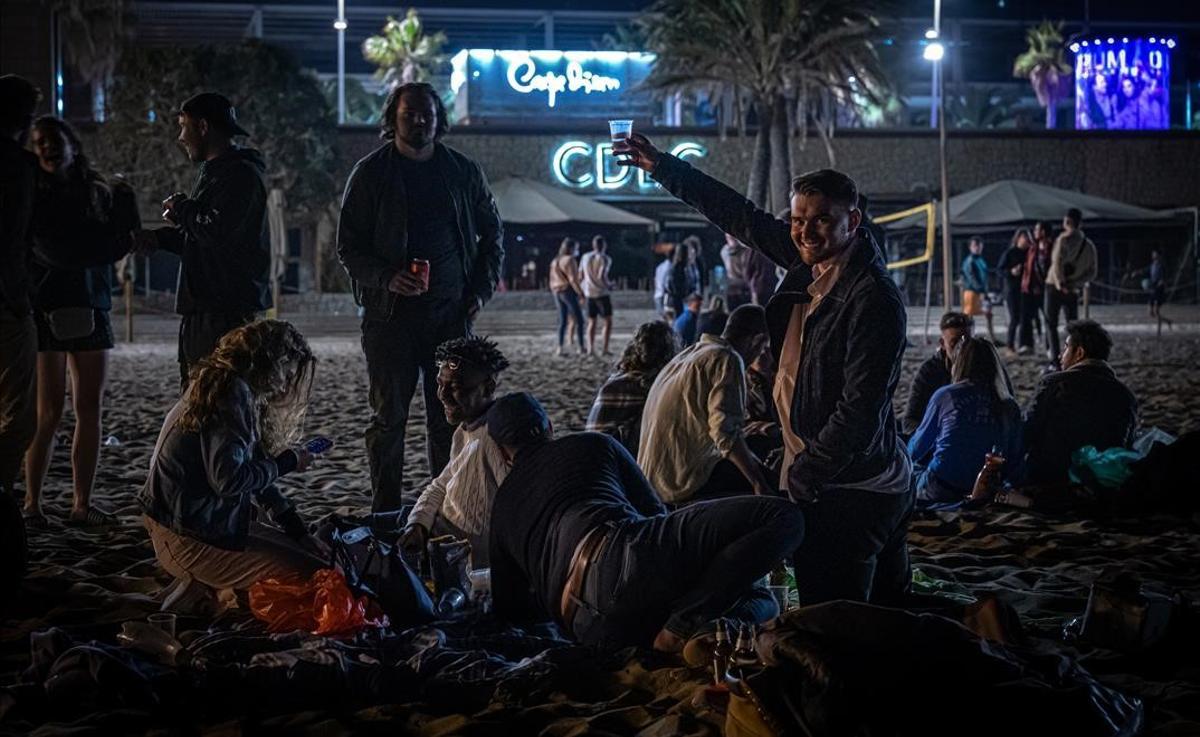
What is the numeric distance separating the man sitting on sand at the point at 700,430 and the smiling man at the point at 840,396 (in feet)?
Result: 3.83

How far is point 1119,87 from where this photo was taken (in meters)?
52.0

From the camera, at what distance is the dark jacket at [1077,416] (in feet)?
24.8

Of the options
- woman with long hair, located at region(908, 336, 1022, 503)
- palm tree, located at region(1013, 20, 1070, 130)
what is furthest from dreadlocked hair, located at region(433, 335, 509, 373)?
palm tree, located at region(1013, 20, 1070, 130)

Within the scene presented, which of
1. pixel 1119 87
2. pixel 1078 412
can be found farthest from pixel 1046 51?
pixel 1078 412

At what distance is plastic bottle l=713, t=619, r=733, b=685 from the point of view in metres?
4.04

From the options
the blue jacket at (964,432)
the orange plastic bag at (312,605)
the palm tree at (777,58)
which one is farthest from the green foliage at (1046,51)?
the orange plastic bag at (312,605)

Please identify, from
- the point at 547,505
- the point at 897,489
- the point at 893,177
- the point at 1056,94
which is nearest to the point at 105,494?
the point at 547,505

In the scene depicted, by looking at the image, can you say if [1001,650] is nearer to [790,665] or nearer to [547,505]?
[790,665]

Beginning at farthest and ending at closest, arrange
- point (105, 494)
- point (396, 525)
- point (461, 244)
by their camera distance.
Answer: point (105, 494) < point (461, 244) < point (396, 525)

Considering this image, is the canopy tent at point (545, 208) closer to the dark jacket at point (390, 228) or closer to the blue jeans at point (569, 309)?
the blue jeans at point (569, 309)

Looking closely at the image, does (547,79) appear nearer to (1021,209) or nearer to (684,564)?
(1021,209)

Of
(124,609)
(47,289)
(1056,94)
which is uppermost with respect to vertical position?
(1056,94)

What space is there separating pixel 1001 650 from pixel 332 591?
2.17 meters

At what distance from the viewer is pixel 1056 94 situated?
194ft
